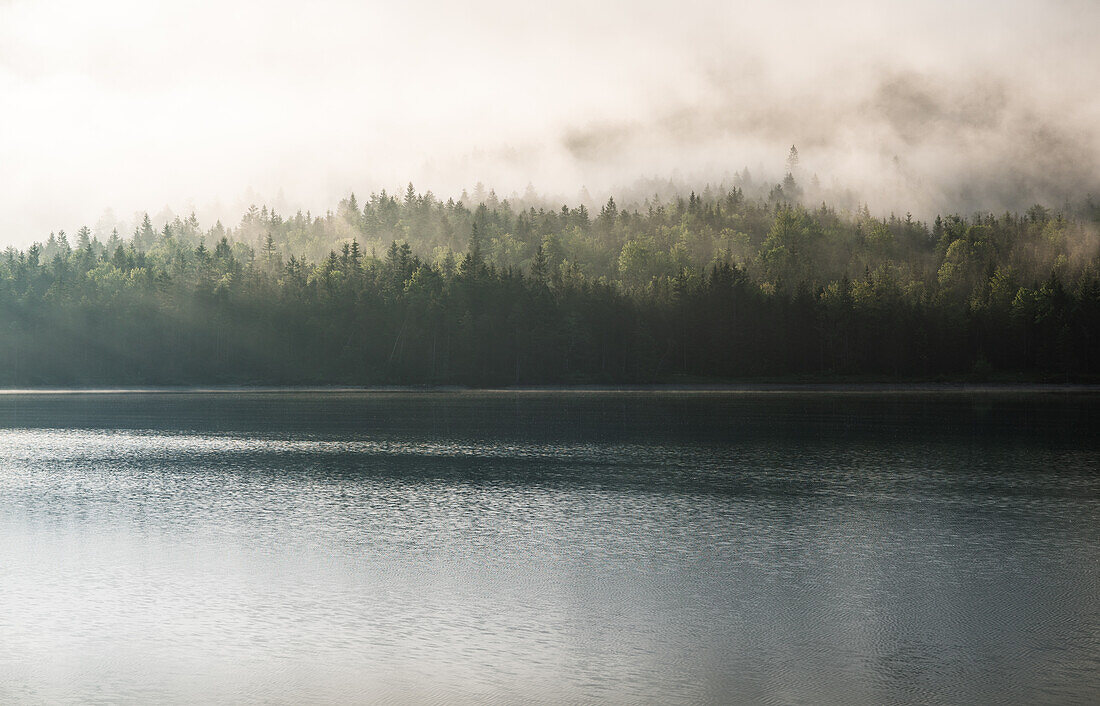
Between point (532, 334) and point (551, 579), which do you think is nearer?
point (551, 579)

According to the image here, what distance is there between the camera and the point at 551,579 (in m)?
18.3

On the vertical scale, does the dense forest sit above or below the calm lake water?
above

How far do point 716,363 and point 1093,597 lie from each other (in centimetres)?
14027

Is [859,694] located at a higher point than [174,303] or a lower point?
lower

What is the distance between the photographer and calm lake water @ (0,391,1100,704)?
41.1 ft

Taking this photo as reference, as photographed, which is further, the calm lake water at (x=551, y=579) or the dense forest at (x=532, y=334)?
the dense forest at (x=532, y=334)

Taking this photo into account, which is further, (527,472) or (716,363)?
(716,363)

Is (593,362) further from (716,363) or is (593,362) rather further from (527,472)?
(527,472)

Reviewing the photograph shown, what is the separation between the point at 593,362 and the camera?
155m

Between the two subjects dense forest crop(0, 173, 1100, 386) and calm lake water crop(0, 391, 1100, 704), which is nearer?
calm lake water crop(0, 391, 1100, 704)

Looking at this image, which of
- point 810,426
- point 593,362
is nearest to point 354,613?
Answer: point 810,426

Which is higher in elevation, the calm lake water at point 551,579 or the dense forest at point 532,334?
the dense forest at point 532,334

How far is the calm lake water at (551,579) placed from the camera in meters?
12.5

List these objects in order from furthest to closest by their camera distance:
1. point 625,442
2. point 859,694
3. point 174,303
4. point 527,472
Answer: point 174,303
point 625,442
point 527,472
point 859,694
